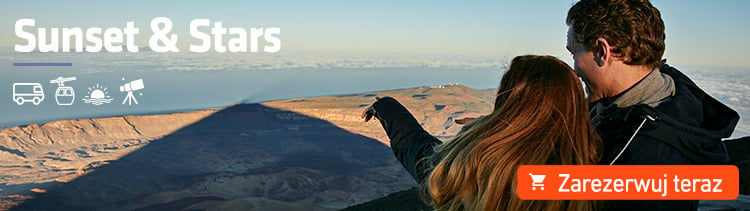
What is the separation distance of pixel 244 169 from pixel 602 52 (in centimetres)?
9183

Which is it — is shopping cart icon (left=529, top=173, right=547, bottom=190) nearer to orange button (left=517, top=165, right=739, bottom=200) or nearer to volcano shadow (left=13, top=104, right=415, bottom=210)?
orange button (left=517, top=165, right=739, bottom=200)

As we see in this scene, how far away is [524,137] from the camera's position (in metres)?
1.89

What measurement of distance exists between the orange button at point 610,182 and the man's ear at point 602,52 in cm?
39

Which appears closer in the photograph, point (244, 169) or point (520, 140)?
point (520, 140)

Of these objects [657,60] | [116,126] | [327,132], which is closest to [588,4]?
[657,60]

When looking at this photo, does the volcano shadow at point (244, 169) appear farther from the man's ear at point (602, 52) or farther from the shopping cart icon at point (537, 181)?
the shopping cart icon at point (537, 181)

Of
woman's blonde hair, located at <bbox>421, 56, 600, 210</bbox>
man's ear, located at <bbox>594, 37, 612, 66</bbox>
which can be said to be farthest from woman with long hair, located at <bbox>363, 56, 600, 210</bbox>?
man's ear, located at <bbox>594, 37, 612, 66</bbox>

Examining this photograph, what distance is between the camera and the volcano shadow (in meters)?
73.9

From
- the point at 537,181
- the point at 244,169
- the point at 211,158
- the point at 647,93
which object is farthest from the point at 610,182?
the point at 211,158

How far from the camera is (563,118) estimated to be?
190cm

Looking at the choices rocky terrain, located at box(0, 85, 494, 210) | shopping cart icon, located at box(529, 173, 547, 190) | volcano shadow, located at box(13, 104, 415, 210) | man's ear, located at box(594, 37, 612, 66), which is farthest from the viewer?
rocky terrain, located at box(0, 85, 494, 210)

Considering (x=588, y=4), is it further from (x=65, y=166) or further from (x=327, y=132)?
(x=327, y=132)

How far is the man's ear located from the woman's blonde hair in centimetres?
22

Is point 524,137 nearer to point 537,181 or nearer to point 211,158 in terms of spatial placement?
point 537,181
